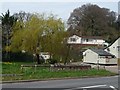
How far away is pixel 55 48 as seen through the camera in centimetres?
5466

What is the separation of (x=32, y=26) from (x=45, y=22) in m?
2.32

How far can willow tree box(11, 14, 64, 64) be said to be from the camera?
54781 mm

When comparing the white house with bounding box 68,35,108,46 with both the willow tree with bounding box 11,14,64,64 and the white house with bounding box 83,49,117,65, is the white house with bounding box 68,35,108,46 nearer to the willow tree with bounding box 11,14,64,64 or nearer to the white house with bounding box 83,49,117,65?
the white house with bounding box 83,49,117,65

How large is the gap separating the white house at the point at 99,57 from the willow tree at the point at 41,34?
10.7 meters

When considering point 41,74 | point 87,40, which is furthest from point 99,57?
point 87,40

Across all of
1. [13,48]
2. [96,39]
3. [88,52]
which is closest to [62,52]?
[13,48]

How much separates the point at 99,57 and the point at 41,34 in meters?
13.8

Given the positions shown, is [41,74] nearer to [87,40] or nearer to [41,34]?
[41,34]

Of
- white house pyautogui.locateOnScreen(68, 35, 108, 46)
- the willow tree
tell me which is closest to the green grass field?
the willow tree

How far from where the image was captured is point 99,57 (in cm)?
6338

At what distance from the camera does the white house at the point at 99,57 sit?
62.0m

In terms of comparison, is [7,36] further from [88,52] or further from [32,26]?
Answer: [88,52]

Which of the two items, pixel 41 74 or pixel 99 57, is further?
pixel 99 57

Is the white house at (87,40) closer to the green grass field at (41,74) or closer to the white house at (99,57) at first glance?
the white house at (99,57)
